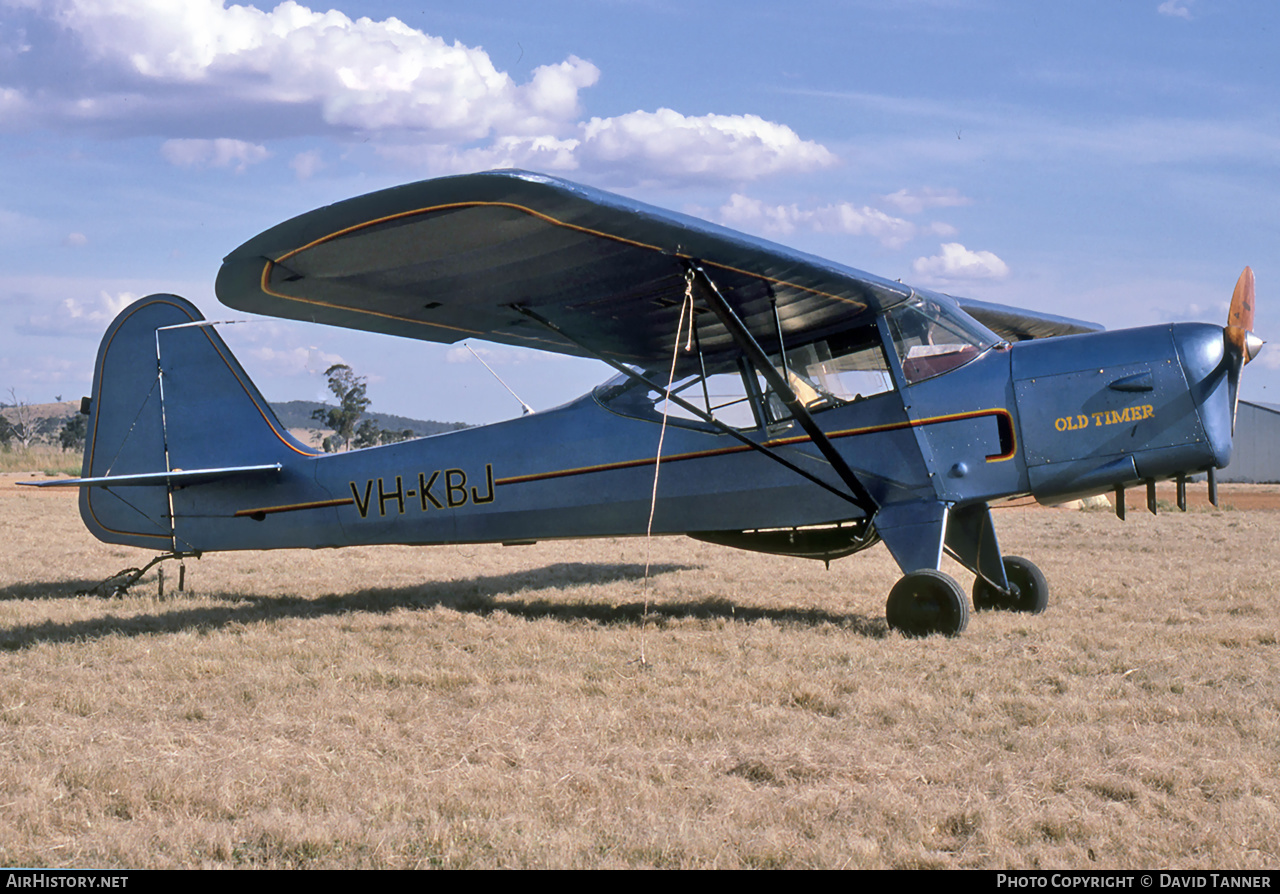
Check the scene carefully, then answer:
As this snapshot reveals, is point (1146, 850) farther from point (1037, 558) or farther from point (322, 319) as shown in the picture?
point (1037, 558)

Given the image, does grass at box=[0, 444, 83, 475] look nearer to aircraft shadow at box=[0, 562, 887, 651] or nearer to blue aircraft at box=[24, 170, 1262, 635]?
blue aircraft at box=[24, 170, 1262, 635]

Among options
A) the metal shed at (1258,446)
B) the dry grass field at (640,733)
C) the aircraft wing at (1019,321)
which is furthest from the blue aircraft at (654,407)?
the metal shed at (1258,446)

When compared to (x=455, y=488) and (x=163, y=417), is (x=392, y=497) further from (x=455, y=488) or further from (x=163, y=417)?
(x=163, y=417)

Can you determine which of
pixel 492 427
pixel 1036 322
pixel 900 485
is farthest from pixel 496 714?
pixel 1036 322

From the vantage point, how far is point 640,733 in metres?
4.18

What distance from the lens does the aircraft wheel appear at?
6191 mm

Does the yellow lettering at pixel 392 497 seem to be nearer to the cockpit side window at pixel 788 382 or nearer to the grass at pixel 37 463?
the cockpit side window at pixel 788 382

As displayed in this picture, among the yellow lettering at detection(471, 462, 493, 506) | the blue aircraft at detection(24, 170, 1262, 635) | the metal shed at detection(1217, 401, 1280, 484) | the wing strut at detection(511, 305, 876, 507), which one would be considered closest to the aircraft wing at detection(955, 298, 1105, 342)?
the blue aircraft at detection(24, 170, 1262, 635)

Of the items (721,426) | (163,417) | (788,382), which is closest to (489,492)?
(721,426)

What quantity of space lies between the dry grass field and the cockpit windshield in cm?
186

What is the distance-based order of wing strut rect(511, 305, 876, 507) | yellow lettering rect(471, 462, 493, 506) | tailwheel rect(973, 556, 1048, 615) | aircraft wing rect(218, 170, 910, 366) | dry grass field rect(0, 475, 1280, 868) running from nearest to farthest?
dry grass field rect(0, 475, 1280, 868), aircraft wing rect(218, 170, 910, 366), wing strut rect(511, 305, 876, 507), tailwheel rect(973, 556, 1048, 615), yellow lettering rect(471, 462, 493, 506)

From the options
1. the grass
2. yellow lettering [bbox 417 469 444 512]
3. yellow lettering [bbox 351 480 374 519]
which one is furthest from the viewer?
the grass

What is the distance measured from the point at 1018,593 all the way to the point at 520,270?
450 cm
